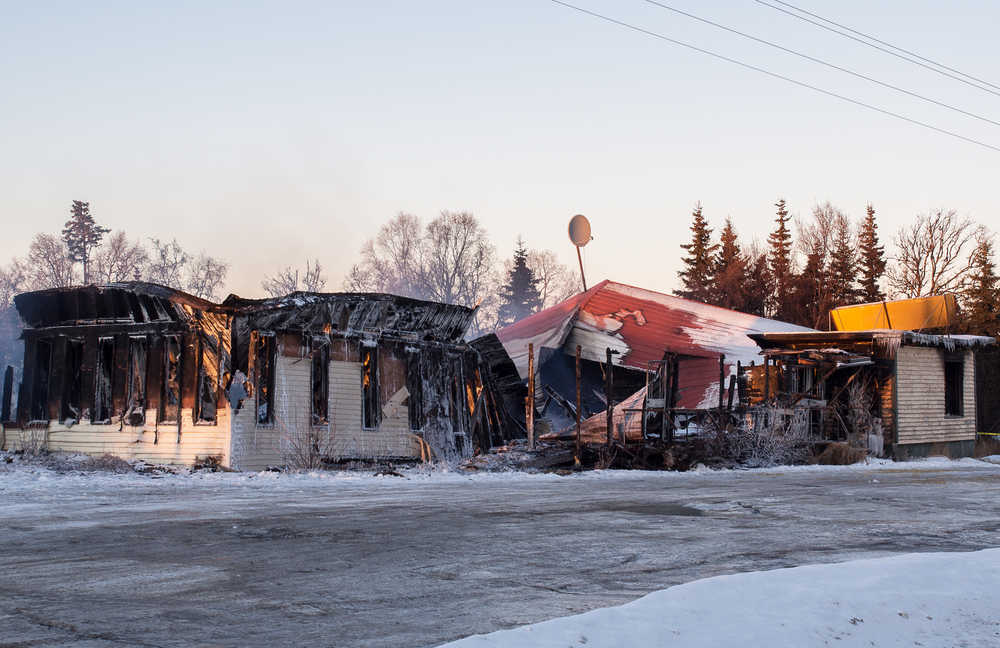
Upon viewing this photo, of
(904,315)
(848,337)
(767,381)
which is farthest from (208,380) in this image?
(904,315)

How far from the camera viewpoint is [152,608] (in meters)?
5.88

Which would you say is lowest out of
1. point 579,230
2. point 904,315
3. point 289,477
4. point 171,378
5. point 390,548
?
point 289,477

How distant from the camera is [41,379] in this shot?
23281 mm

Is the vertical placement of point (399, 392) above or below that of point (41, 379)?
below

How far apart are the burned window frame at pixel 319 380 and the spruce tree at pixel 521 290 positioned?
55722 millimetres

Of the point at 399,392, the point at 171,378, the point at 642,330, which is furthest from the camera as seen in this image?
the point at 642,330

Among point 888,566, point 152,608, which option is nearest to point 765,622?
point 888,566

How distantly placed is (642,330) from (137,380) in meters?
18.3

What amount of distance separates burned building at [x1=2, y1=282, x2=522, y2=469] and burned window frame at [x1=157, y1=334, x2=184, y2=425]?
3 cm

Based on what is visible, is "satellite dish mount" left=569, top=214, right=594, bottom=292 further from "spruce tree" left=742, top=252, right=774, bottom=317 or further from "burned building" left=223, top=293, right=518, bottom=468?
"spruce tree" left=742, top=252, right=774, bottom=317

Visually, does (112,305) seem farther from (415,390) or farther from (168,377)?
(415,390)

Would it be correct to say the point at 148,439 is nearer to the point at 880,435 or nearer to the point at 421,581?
the point at 421,581

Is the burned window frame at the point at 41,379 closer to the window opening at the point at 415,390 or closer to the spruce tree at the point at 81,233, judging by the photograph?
the window opening at the point at 415,390

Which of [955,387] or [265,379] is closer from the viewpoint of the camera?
[265,379]
